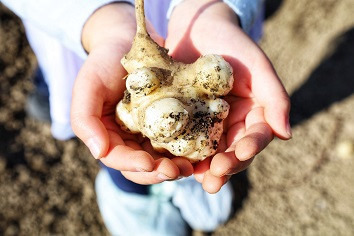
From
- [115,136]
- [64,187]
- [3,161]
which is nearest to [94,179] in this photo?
[64,187]

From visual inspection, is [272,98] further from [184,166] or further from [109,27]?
[109,27]

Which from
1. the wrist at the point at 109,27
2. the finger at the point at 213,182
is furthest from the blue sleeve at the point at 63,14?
the finger at the point at 213,182

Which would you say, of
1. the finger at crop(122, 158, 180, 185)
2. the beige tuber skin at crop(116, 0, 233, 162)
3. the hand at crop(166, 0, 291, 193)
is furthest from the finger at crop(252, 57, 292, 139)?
the finger at crop(122, 158, 180, 185)

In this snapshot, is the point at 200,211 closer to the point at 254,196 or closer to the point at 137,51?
the point at 254,196

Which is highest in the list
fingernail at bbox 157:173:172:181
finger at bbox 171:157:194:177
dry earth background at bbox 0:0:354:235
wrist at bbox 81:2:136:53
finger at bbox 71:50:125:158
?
wrist at bbox 81:2:136:53

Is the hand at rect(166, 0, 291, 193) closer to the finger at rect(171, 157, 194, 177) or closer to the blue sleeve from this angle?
the finger at rect(171, 157, 194, 177)

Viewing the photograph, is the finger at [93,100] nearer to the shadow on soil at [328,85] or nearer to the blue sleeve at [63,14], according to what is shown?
the blue sleeve at [63,14]

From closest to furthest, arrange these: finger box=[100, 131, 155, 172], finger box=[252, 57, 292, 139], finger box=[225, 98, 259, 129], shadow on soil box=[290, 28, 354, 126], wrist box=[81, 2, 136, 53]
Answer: finger box=[100, 131, 155, 172] < finger box=[252, 57, 292, 139] < finger box=[225, 98, 259, 129] < wrist box=[81, 2, 136, 53] < shadow on soil box=[290, 28, 354, 126]
